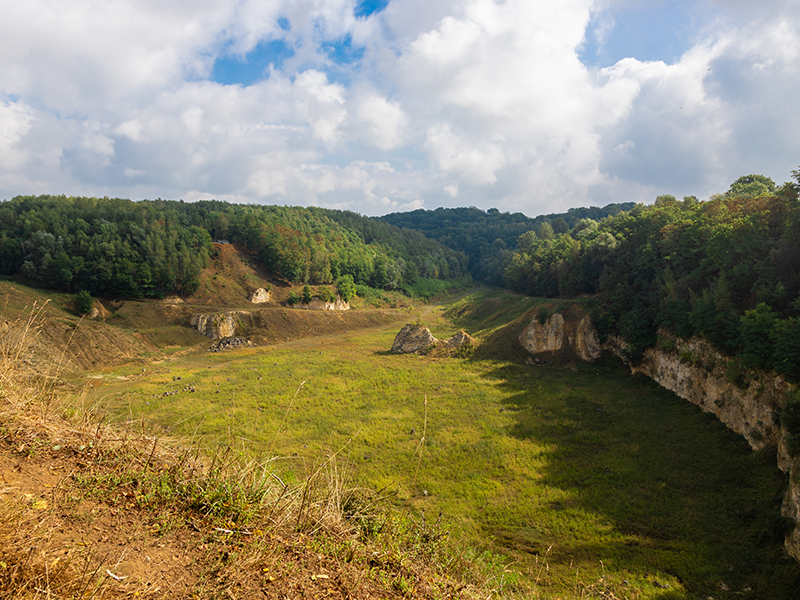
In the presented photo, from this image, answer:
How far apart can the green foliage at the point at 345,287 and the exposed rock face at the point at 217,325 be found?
3129cm

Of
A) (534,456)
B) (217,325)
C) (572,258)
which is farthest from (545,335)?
(217,325)

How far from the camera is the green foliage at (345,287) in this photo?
8483 centimetres

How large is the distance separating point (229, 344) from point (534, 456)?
42134 millimetres

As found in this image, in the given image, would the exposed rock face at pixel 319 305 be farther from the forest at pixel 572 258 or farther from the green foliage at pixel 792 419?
the green foliage at pixel 792 419

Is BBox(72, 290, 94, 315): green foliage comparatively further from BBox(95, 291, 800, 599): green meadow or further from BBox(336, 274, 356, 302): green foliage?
BBox(336, 274, 356, 302): green foliage

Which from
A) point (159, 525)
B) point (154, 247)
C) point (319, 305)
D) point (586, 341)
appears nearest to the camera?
point (159, 525)

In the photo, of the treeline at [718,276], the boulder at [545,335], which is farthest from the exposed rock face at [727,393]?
the boulder at [545,335]

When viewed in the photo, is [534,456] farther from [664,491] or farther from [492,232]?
[492,232]

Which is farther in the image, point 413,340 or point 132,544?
point 413,340

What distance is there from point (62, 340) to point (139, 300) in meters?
22.1

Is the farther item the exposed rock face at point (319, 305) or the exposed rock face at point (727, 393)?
the exposed rock face at point (319, 305)

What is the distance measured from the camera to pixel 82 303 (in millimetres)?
50156

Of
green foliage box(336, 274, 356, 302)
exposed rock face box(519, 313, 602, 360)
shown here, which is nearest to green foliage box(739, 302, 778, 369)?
exposed rock face box(519, 313, 602, 360)

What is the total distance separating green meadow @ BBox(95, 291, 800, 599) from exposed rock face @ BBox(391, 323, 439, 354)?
6.12 meters
